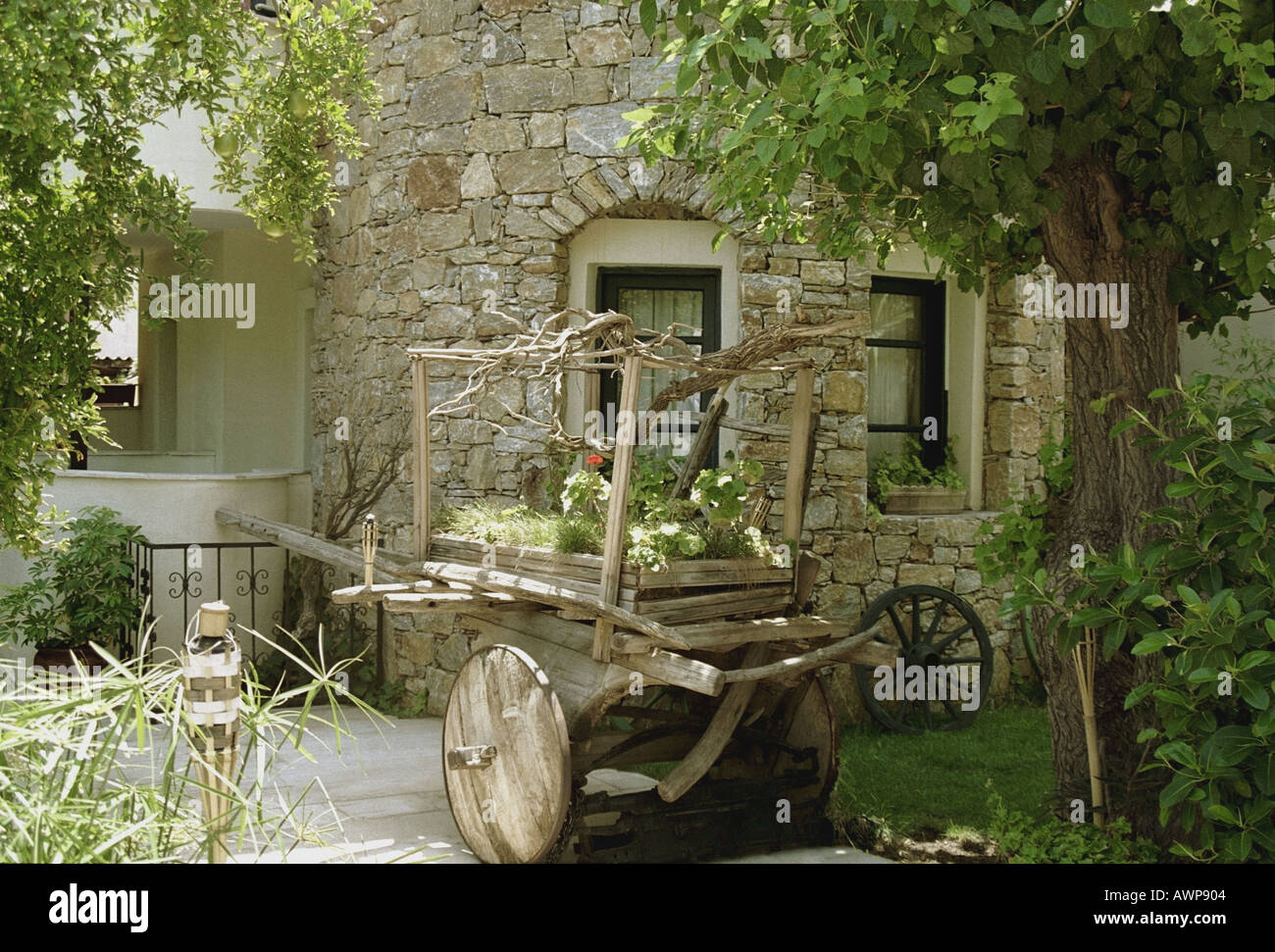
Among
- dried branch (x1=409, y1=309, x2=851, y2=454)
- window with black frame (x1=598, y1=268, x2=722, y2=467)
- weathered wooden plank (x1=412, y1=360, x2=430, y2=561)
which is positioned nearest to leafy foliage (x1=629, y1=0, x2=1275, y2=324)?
dried branch (x1=409, y1=309, x2=851, y2=454)

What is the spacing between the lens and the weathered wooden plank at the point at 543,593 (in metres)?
4.52

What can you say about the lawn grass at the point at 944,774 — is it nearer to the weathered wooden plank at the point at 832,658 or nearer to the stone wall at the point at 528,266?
the stone wall at the point at 528,266

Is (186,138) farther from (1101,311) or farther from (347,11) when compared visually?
(1101,311)

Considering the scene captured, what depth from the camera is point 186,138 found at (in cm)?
884

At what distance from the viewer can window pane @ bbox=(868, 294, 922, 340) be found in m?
8.04

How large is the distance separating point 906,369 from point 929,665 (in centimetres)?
198

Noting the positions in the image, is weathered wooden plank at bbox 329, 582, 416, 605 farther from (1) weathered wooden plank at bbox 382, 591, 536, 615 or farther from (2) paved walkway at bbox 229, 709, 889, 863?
(2) paved walkway at bbox 229, 709, 889, 863

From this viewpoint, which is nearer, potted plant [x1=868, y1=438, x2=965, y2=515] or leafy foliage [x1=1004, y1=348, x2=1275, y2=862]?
leafy foliage [x1=1004, y1=348, x2=1275, y2=862]

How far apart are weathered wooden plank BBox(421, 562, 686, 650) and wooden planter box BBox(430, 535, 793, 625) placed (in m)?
0.07

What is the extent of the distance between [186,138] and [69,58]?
4.82m

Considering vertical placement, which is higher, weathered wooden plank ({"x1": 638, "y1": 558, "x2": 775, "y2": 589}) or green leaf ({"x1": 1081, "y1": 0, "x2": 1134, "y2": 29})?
green leaf ({"x1": 1081, "y1": 0, "x2": 1134, "y2": 29})

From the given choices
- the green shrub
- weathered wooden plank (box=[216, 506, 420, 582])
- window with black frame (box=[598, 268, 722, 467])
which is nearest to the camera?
the green shrub

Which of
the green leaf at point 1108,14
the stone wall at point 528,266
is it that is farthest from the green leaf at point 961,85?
the stone wall at point 528,266

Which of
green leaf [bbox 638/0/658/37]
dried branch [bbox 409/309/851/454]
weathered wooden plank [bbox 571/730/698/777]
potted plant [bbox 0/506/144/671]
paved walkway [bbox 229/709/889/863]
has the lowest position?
paved walkway [bbox 229/709/889/863]
